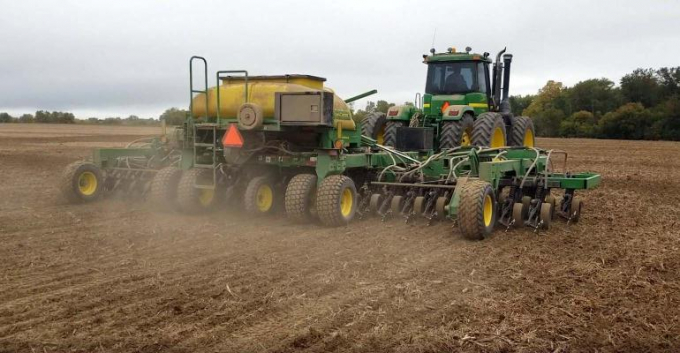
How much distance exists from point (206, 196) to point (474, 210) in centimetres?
391

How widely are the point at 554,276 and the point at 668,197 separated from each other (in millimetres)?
Answer: 7429

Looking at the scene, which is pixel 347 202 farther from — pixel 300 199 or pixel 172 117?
pixel 172 117

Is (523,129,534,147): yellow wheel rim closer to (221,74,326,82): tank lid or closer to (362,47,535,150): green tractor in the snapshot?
(362,47,535,150): green tractor

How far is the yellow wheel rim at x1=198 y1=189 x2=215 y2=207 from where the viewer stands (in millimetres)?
9047

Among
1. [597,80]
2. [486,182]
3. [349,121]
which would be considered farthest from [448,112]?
[597,80]

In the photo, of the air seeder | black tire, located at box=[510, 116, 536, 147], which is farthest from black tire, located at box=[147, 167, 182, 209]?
black tire, located at box=[510, 116, 536, 147]

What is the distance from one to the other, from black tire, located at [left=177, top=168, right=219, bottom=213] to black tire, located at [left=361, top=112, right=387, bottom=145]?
389cm

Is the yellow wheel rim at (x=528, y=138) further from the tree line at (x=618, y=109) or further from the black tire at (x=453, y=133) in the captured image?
the tree line at (x=618, y=109)

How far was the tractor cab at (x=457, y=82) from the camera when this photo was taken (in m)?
11.7

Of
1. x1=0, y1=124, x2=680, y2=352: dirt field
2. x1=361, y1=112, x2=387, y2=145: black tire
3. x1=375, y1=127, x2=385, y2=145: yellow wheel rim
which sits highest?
x1=361, y1=112, x2=387, y2=145: black tire

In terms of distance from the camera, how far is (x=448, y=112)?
10.9 meters

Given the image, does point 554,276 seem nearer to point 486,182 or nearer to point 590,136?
point 486,182

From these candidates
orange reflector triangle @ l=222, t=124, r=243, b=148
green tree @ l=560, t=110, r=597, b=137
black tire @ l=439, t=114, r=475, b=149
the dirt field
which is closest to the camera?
the dirt field

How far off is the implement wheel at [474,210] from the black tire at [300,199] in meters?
2.06
